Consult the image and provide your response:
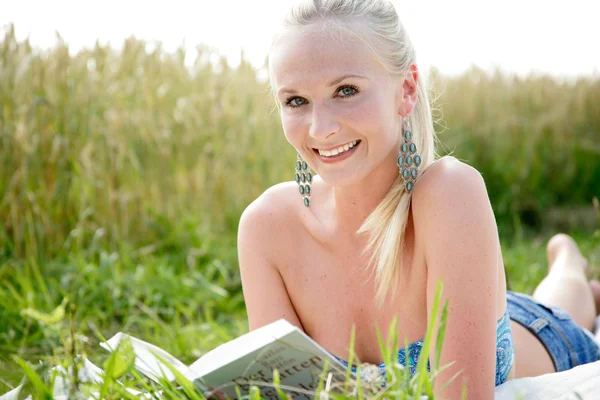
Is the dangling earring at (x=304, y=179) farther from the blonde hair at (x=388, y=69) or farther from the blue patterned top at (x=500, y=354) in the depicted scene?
the blue patterned top at (x=500, y=354)

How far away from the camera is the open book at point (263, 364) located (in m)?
1.22

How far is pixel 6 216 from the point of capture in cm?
355

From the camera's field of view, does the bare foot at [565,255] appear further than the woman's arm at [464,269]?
Yes

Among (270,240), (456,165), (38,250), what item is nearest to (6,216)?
(38,250)

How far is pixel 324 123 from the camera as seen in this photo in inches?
63.5

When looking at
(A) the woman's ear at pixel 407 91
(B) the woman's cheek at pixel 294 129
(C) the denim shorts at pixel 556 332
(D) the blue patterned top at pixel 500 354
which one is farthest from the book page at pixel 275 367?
(C) the denim shorts at pixel 556 332

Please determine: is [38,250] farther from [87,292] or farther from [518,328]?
[518,328]

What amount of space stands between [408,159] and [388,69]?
0.23 metres

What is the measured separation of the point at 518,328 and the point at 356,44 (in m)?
1.23

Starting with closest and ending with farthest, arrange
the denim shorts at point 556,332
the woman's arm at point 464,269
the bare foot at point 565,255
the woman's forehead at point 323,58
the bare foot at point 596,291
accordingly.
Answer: the woman's arm at point 464,269
the woman's forehead at point 323,58
the denim shorts at point 556,332
the bare foot at point 596,291
the bare foot at point 565,255

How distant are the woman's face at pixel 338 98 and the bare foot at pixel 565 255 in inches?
69.0

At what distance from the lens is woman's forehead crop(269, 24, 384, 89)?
1.59m

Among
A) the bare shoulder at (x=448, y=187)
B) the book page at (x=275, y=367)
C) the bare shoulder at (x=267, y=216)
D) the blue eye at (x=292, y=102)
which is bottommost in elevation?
the book page at (x=275, y=367)

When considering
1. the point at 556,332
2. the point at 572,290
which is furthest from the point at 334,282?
the point at 572,290
